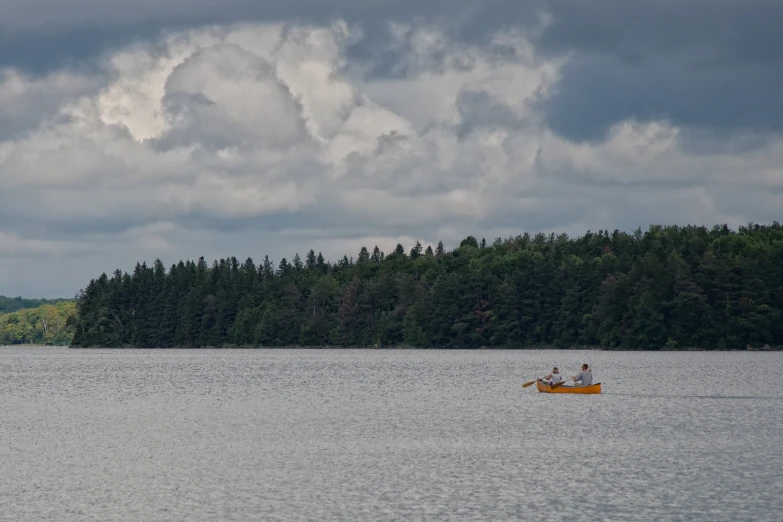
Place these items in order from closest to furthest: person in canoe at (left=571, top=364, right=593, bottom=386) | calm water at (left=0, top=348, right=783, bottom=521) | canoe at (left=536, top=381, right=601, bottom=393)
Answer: calm water at (left=0, top=348, right=783, bottom=521) → canoe at (left=536, top=381, right=601, bottom=393) → person in canoe at (left=571, top=364, right=593, bottom=386)

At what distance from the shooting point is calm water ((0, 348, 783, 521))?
102ft

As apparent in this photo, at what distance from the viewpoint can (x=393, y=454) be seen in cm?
4259

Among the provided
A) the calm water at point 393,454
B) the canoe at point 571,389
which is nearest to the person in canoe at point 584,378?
the canoe at point 571,389

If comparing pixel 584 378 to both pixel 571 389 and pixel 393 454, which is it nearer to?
pixel 571 389

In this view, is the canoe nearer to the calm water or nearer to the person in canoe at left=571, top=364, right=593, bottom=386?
the person in canoe at left=571, top=364, right=593, bottom=386

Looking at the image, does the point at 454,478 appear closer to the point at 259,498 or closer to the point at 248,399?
the point at 259,498

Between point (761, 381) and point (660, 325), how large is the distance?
81196mm

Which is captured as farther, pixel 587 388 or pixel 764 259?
pixel 764 259

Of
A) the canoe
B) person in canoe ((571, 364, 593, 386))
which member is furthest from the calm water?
person in canoe ((571, 364, 593, 386))

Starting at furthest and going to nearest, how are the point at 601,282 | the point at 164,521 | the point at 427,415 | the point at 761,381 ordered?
the point at 601,282, the point at 761,381, the point at 427,415, the point at 164,521

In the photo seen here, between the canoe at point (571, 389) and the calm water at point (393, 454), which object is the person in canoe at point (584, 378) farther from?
the calm water at point (393, 454)

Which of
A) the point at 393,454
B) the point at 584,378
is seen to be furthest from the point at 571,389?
the point at 393,454

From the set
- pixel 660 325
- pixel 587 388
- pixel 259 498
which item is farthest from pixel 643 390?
pixel 660 325

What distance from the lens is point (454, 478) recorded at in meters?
36.0
